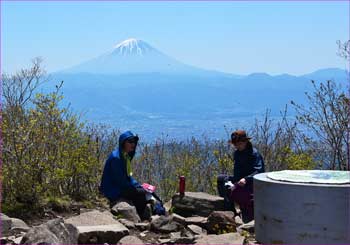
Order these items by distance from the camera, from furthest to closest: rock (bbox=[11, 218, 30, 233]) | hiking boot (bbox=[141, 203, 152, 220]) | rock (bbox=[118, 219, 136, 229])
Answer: hiking boot (bbox=[141, 203, 152, 220])
rock (bbox=[118, 219, 136, 229])
rock (bbox=[11, 218, 30, 233])

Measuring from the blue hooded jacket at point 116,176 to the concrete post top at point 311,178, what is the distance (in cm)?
307

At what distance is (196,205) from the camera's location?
902 cm

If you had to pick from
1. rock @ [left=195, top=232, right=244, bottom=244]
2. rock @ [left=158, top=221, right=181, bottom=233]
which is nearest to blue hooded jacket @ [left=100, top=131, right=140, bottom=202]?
rock @ [left=158, top=221, right=181, bottom=233]

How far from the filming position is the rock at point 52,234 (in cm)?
542

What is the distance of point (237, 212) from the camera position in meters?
8.96

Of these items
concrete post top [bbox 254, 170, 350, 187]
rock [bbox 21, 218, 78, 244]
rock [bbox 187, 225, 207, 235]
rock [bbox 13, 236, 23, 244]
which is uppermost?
concrete post top [bbox 254, 170, 350, 187]

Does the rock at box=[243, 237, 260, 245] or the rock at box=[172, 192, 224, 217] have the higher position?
the rock at box=[172, 192, 224, 217]

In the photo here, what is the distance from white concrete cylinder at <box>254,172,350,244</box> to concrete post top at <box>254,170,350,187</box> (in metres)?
0.07

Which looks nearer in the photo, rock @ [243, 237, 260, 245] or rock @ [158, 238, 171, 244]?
rock @ [243, 237, 260, 245]

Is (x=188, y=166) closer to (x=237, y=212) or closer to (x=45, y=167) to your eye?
(x=237, y=212)

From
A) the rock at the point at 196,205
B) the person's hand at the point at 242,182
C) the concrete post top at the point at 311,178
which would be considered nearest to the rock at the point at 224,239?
the concrete post top at the point at 311,178

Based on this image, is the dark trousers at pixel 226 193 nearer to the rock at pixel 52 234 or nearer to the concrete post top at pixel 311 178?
the concrete post top at pixel 311 178

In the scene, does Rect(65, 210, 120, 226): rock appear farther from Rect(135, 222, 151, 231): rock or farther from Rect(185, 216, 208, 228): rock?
Rect(185, 216, 208, 228): rock

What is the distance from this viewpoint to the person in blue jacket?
8523 mm
